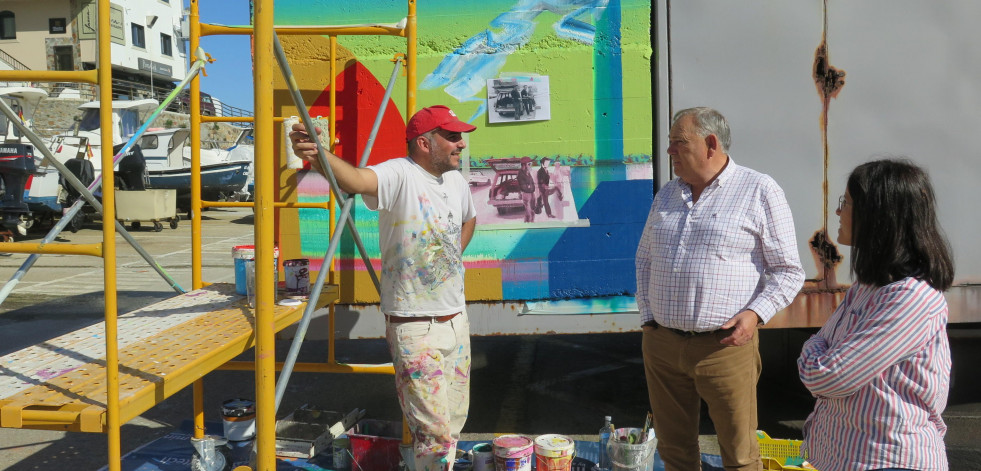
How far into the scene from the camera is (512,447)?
3.37 meters

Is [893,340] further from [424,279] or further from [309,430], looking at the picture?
[309,430]

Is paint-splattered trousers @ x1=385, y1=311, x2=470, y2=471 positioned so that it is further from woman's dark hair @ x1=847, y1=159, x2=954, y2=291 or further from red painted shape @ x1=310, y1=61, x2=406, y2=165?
woman's dark hair @ x1=847, y1=159, x2=954, y2=291

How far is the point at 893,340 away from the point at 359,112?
9.84 feet

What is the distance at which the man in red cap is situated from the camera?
2.93 metres

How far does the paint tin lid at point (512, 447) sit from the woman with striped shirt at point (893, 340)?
1.61m

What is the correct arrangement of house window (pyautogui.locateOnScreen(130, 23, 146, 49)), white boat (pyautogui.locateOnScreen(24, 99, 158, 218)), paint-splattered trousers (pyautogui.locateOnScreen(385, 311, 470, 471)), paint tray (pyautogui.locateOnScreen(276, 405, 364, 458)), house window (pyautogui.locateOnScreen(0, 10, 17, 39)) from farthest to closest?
1. house window (pyautogui.locateOnScreen(130, 23, 146, 49))
2. house window (pyautogui.locateOnScreen(0, 10, 17, 39))
3. white boat (pyautogui.locateOnScreen(24, 99, 158, 218))
4. paint tray (pyautogui.locateOnScreen(276, 405, 364, 458))
5. paint-splattered trousers (pyautogui.locateOnScreen(385, 311, 470, 471))

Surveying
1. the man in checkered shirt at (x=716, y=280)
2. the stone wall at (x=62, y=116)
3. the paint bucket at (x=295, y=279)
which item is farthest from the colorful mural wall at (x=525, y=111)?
the stone wall at (x=62, y=116)

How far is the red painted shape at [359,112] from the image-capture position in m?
4.06

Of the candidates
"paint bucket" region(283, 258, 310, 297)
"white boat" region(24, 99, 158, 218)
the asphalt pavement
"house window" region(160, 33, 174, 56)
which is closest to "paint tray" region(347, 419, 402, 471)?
"paint bucket" region(283, 258, 310, 297)

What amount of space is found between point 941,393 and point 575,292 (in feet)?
7.49

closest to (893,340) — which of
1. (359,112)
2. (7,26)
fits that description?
(359,112)

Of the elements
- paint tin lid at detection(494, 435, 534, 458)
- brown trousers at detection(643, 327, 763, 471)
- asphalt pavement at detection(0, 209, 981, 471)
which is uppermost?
brown trousers at detection(643, 327, 763, 471)

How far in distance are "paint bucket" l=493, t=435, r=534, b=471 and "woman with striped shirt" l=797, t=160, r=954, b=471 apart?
63.5 inches

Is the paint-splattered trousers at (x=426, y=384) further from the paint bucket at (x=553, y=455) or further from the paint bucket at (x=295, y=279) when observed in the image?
the paint bucket at (x=295, y=279)
